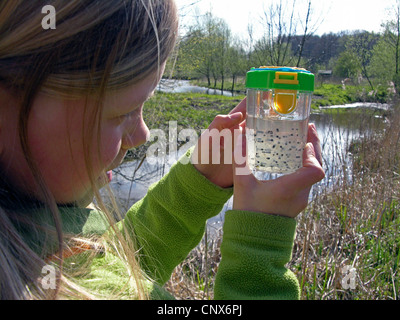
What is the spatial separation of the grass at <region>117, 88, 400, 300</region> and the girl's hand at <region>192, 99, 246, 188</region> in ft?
2.79

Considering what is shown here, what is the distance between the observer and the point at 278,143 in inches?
36.4

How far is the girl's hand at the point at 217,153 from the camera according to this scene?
107 centimetres

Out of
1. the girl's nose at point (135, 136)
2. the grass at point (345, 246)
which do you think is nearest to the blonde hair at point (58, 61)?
the girl's nose at point (135, 136)

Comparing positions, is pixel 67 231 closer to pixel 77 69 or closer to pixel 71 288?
pixel 71 288

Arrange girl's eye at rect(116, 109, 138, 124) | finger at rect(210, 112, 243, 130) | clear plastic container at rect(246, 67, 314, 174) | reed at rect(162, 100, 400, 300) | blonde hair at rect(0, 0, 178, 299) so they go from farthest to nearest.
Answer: reed at rect(162, 100, 400, 300)
finger at rect(210, 112, 243, 130)
clear plastic container at rect(246, 67, 314, 174)
girl's eye at rect(116, 109, 138, 124)
blonde hair at rect(0, 0, 178, 299)

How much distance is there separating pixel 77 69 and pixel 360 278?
6.71ft

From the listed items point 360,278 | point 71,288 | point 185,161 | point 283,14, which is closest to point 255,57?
point 283,14

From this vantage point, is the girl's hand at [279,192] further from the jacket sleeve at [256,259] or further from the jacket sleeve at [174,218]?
the jacket sleeve at [174,218]

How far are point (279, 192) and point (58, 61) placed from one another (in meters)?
0.57

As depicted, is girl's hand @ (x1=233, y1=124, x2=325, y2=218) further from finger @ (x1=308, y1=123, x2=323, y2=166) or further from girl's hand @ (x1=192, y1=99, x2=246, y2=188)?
girl's hand @ (x1=192, y1=99, x2=246, y2=188)

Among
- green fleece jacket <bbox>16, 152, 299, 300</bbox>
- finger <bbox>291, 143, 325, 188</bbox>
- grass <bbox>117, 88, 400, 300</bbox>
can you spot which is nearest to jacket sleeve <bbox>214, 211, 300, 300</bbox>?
green fleece jacket <bbox>16, 152, 299, 300</bbox>

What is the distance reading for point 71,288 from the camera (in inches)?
26.1

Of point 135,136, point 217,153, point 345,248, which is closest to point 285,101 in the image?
point 217,153

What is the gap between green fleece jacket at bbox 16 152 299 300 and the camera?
2.53 feet
